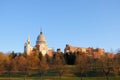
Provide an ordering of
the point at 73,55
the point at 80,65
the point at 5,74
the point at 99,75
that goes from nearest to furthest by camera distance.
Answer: the point at 80,65
the point at 99,75
the point at 5,74
the point at 73,55

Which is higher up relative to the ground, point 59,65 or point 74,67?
point 59,65

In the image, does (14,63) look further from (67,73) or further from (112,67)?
(112,67)

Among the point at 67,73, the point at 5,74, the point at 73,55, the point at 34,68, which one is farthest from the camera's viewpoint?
the point at 73,55

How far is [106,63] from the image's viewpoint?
73562mm

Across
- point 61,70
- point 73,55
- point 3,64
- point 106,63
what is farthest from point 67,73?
point 73,55

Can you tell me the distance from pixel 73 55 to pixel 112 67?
55.2 m

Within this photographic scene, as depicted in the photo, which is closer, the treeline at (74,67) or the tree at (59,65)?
the treeline at (74,67)

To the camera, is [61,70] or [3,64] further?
[3,64]

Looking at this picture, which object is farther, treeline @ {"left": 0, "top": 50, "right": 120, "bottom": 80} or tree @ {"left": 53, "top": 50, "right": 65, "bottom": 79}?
tree @ {"left": 53, "top": 50, "right": 65, "bottom": 79}

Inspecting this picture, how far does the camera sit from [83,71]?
73062mm

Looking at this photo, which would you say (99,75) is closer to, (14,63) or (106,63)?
(106,63)

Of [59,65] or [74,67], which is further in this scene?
[74,67]

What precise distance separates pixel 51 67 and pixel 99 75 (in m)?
18.6

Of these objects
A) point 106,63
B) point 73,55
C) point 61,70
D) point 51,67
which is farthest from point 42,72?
point 73,55
